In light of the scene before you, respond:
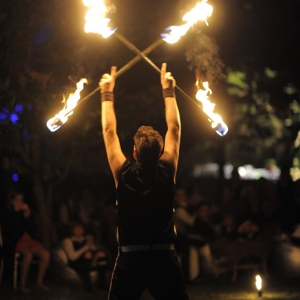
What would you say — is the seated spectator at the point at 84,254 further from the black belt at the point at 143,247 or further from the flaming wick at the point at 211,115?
the black belt at the point at 143,247

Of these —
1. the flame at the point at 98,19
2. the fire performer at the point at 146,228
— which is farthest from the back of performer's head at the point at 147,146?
the flame at the point at 98,19

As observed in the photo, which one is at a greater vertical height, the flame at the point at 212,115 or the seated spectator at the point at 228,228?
the seated spectator at the point at 228,228

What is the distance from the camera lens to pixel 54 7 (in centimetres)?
945

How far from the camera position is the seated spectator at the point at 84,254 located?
10688 millimetres

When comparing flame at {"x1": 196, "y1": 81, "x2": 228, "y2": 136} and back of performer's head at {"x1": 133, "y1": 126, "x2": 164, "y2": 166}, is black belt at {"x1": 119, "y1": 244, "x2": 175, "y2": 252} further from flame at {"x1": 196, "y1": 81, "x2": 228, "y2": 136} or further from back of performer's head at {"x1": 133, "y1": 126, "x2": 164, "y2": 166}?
flame at {"x1": 196, "y1": 81, "x2": 228, "y2": 136}

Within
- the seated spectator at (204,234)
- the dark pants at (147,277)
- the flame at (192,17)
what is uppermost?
the flame at (192,17)

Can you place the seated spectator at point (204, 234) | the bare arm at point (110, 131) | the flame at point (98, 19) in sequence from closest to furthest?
the bare arm at point (110, 131)
the flame at point (98, 19)
the seated spectator at point (204, 234)

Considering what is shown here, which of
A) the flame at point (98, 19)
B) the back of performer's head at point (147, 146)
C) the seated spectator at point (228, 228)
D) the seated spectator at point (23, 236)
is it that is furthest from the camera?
the seated spectator at point (228, 228)

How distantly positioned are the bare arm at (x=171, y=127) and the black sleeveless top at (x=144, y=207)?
0.19m

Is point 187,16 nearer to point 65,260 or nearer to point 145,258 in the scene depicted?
point 145,258

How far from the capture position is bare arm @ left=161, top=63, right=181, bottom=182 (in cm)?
459

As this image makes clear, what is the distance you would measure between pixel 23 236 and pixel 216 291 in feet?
10.9

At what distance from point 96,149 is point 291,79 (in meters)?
4.55

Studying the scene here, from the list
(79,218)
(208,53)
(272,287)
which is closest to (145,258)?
(208,53)
